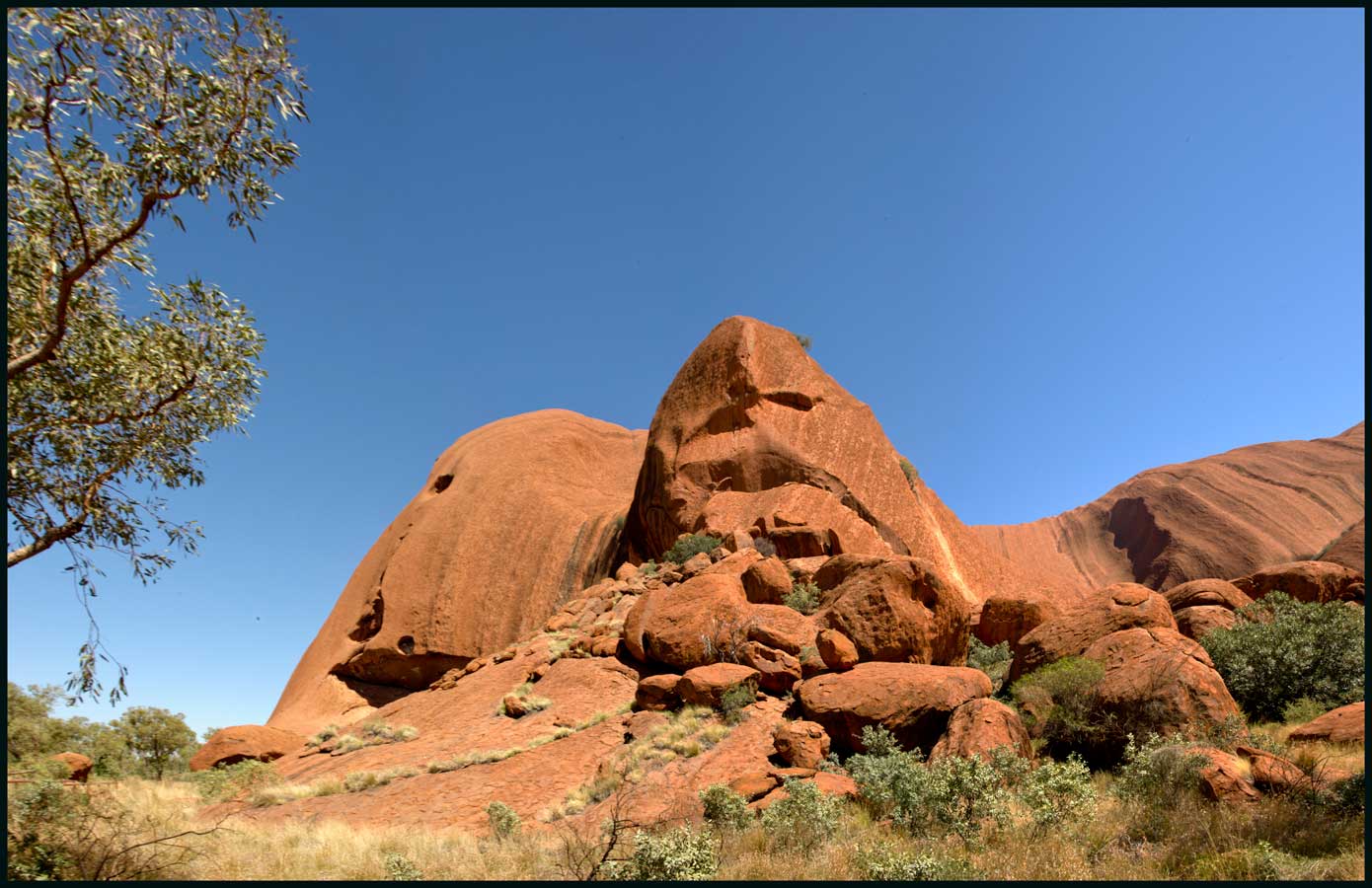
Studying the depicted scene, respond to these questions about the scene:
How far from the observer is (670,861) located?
5.86 m

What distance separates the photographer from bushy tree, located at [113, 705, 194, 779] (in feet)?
71.1

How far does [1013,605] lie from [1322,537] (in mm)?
44395

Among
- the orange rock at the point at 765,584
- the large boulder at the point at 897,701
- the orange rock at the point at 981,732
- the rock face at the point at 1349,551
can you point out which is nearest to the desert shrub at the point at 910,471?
A: the rock face at the point at 1349,551

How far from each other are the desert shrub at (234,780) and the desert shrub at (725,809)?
9.76m

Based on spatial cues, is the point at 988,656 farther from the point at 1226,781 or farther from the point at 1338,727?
the point at 1226,781

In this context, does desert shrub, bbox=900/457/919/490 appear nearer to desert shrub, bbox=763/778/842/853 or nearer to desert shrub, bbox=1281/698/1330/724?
desert shrub, bbox=1281/698/1330/724

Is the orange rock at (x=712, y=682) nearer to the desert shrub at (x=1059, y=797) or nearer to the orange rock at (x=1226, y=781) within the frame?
the desert shrub at (x=1059, y=797)

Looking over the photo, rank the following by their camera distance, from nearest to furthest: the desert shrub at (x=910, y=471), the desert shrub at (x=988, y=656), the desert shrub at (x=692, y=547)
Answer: the desert shrub at (x=988, y=656), the desert shrub at (x=692, y=547), the desert shrub at (x=910, y=471)

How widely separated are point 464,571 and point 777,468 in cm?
1380

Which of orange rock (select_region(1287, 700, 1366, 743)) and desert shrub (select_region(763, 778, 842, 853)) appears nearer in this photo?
desert shrub (select_region(763, 778, 842, 853))

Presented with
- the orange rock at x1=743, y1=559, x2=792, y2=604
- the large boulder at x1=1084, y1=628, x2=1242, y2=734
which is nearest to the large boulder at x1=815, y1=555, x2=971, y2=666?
the orange rock at x1=743, y1=559, x2=792, y2=604

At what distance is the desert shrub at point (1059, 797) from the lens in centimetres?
664

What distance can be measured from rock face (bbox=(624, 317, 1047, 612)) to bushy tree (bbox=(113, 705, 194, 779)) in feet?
52.9

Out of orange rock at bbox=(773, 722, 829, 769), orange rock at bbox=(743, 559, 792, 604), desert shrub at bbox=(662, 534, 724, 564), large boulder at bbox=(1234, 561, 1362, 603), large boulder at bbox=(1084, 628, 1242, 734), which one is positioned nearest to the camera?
large boulder at bbox=(1084, 628, 1242, 734)
